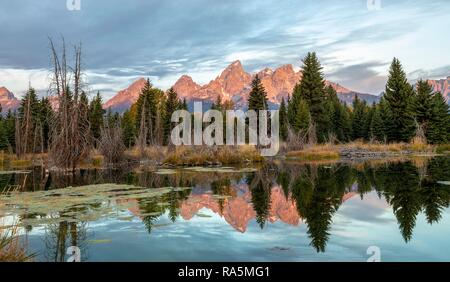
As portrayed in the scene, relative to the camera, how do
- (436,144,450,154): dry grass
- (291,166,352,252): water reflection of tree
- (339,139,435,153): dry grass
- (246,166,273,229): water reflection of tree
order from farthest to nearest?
(339,139,435,153): dry grass → (436,144,450,154): dry grass → (246,166,273,229): water reflection of tree → (291,166,352,252): water reflection of tree

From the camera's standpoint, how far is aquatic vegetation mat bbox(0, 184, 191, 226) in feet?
31.7

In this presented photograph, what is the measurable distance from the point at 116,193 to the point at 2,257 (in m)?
7.67

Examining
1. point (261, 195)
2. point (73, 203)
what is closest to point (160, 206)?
point (73, 203)

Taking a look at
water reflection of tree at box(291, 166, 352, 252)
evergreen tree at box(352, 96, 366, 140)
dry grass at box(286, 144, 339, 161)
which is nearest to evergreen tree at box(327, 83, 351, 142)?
evergreen tree at box(352, 96, 366, 140)

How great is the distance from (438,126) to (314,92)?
16.3 m

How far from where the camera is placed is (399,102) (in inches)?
1829

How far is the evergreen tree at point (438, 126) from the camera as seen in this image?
4047 cm

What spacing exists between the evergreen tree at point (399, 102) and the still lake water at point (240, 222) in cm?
3185

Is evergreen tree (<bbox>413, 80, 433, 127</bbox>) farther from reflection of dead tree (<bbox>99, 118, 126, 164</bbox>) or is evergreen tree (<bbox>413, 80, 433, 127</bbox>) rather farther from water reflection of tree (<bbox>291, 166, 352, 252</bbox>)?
reflection of dead tree (<bbox>99, 118, 126, 164</bbox>)

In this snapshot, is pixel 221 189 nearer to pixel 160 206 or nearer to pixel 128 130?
pixel 160 206

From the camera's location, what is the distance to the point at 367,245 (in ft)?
22.9

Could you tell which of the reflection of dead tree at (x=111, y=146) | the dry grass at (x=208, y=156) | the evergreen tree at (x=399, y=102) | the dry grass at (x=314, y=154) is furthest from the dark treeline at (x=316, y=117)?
the dry grass at (x=208, y=156)

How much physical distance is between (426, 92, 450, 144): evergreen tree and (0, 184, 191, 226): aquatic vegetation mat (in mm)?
33961

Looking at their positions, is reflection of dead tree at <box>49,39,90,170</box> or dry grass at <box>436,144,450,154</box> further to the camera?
dry grass at <box>436,144,450,154</box>
